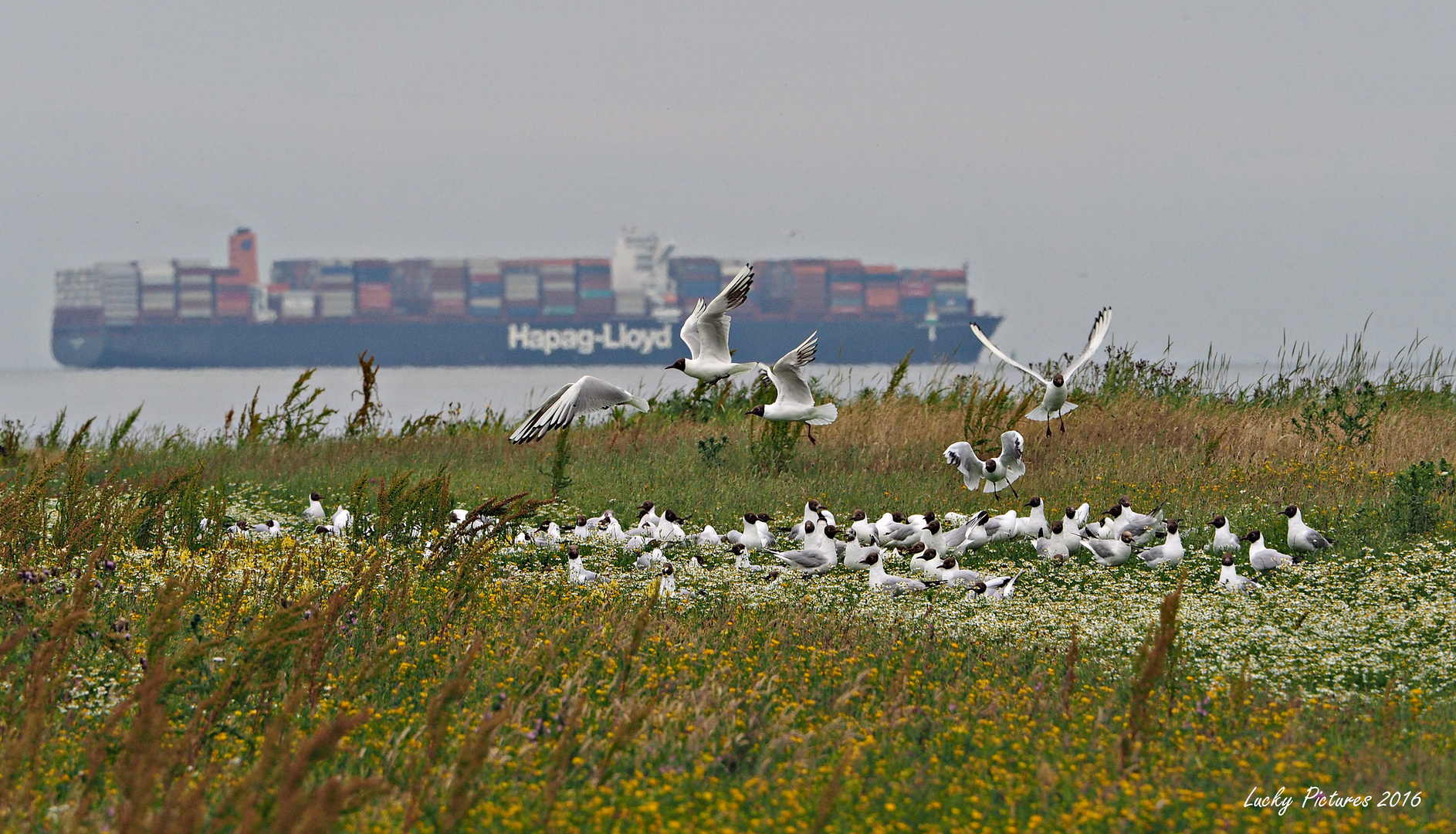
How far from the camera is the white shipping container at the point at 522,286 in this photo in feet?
333

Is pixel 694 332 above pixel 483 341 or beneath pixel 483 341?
above

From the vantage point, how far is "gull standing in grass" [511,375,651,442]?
752 cm

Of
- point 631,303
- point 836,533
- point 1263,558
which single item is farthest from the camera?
point 631,303

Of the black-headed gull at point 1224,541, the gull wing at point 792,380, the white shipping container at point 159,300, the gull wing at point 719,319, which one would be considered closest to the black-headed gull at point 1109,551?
the black-headed gull at point 1224,541

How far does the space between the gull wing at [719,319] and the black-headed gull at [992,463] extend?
232 cm

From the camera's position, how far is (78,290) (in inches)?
4405

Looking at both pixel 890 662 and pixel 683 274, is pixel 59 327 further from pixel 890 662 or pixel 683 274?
pixel 890 662

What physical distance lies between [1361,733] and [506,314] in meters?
99.1

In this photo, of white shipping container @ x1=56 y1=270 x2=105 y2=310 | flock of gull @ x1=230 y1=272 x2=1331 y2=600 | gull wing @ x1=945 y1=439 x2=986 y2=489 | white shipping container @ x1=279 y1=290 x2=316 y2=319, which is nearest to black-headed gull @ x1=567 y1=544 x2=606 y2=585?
flock of gull @ x1=230 y1=272 x2=1331 y2=600

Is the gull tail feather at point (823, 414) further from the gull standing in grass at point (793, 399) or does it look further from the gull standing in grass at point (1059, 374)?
the gull standing in grass at point (1059, 374)

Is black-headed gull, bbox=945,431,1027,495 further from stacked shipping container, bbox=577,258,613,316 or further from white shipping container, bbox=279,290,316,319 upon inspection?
white shipping container, bbox=279,290,316,319

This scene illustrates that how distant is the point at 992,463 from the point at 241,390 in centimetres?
7947

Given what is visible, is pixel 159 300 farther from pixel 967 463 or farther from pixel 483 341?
pixel 967 463

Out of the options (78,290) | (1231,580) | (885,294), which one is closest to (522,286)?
(885,294)
